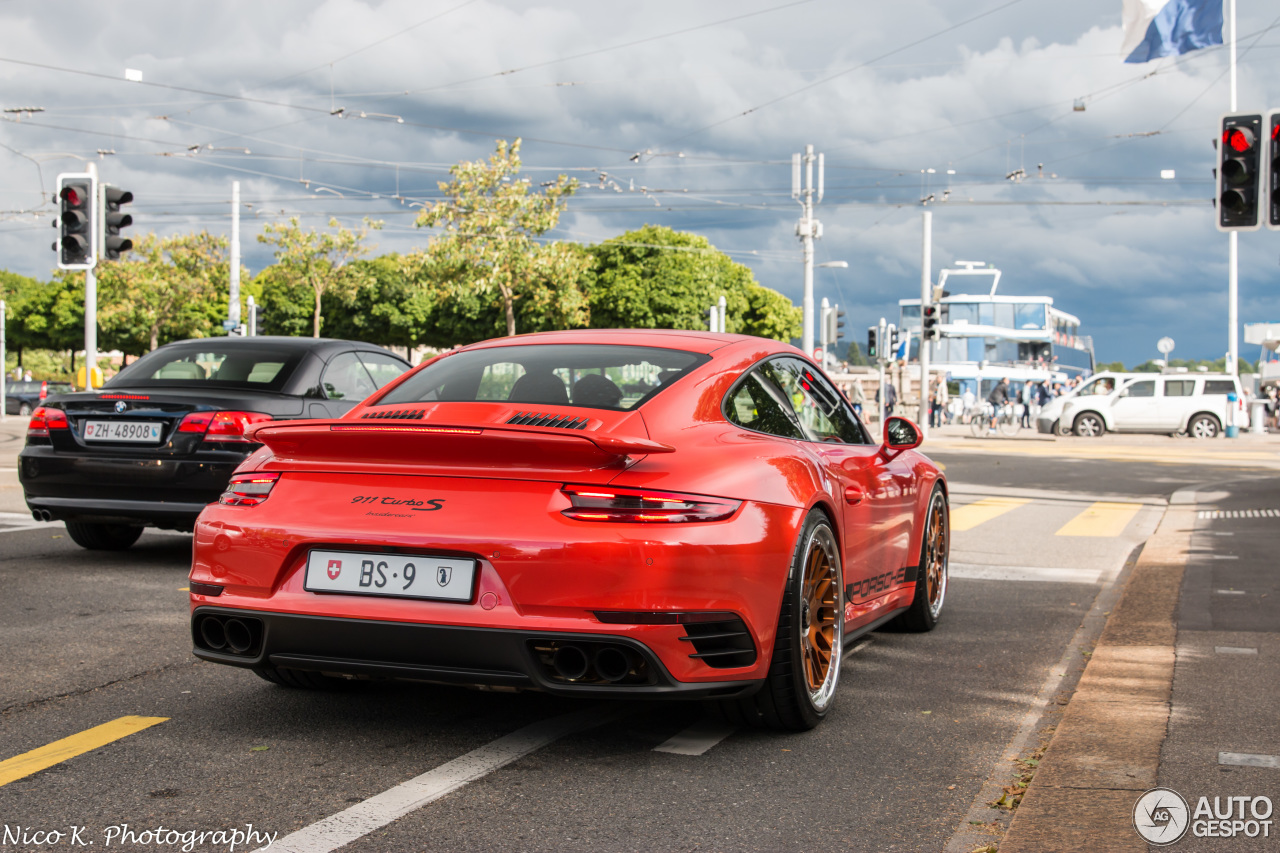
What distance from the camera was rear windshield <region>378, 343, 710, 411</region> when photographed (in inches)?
160

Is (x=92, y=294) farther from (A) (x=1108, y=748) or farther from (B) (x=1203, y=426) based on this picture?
(B) (x=1203, y=426)

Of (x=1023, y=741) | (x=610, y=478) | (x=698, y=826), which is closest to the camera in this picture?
(x=698, y=826)

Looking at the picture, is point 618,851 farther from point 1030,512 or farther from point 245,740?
point 1030,512

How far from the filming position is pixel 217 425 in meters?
7.31


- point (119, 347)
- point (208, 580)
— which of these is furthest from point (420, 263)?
point (208, 580)

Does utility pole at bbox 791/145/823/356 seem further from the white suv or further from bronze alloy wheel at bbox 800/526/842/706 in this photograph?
bronze alloy wheel at bbox 800/526/842/706

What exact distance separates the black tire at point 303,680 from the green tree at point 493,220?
38744mm

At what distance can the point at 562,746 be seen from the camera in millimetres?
3857

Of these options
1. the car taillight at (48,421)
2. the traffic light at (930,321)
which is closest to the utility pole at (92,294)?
the car taillight at (48,421)

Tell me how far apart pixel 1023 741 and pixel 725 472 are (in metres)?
1.38

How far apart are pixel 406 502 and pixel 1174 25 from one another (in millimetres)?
22983

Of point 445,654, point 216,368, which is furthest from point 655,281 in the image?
point 445,654

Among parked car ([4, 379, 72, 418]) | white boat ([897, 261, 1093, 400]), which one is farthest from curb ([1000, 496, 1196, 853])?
white boat ([897, 261, 1093, 400])

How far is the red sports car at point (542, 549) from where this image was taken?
3.43 metres
